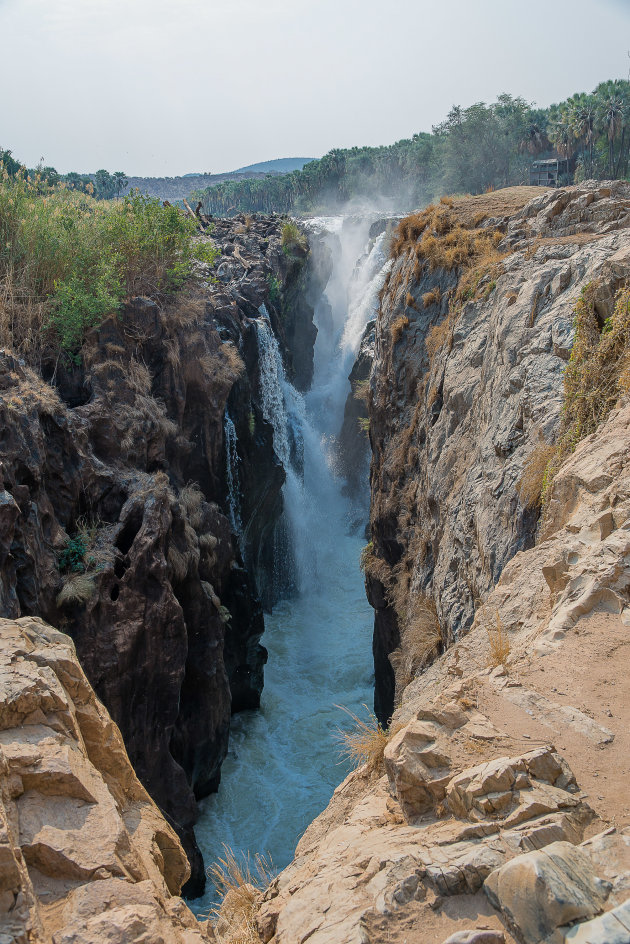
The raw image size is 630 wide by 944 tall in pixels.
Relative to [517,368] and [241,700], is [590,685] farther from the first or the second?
[241,700]

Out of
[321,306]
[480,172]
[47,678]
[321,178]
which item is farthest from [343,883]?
[321,178]

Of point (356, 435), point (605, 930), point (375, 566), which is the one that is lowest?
point (375, 566)

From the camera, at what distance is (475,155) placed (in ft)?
161

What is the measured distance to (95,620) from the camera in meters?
8.83

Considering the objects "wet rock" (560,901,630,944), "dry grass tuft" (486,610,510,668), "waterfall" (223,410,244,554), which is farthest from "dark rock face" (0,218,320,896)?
"wet rock" (560,901,630,944)

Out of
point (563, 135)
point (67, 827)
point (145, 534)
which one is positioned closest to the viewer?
point (67, 827)

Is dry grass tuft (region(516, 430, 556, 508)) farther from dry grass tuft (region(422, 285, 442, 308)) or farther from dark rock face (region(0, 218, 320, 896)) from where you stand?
dry grass tuft (region(422, 285, 442, 308))

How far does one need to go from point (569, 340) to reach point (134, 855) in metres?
5.54

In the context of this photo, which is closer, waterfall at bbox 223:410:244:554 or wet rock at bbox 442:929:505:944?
wet rock at bbox 442:929:505:944

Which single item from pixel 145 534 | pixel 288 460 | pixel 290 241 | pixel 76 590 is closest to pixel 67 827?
pixel 76 590

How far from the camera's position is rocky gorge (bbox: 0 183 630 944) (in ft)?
8.91

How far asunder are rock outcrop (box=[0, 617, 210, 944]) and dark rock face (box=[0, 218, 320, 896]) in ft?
10.4

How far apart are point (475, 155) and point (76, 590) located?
163 feet

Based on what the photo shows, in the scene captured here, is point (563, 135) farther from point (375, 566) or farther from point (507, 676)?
point (507, 676)
